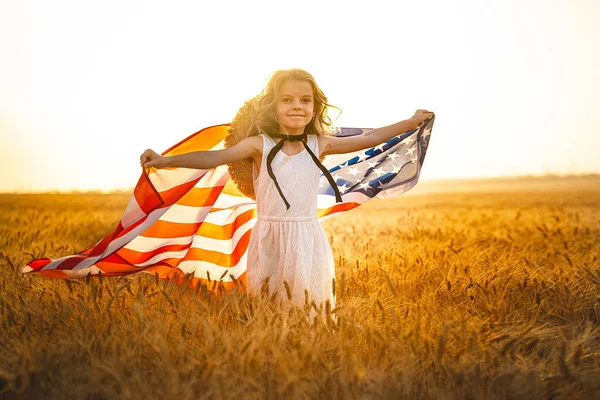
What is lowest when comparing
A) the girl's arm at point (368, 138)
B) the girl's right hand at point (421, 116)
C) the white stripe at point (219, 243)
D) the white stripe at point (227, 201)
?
the white stripe at point (219, 243)

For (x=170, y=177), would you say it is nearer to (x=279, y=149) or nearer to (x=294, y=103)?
(x=279, y=149)

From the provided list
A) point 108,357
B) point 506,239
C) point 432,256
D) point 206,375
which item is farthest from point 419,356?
point 506,239

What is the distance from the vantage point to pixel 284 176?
12.1 feet

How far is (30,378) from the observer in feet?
7.76

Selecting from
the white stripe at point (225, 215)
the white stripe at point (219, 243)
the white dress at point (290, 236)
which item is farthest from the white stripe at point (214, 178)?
the white dress at point (290, 236)

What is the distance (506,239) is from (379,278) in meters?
2.45

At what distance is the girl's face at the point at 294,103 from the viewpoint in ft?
12.1

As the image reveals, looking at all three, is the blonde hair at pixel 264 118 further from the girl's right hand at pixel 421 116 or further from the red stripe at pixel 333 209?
the red stripe at pixel 333 209

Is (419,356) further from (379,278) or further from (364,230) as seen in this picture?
(364,230)

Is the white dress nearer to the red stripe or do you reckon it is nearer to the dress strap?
the dress strap

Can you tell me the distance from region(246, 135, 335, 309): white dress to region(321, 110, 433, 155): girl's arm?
0.74 feet

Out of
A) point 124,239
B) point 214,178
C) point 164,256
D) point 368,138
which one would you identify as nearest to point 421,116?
point 368,138

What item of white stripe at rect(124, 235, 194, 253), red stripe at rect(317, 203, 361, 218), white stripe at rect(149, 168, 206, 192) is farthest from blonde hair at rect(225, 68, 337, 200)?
red stripe at rect(317, 203, 361, 218)

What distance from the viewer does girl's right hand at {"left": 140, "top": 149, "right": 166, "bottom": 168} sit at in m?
3.49
